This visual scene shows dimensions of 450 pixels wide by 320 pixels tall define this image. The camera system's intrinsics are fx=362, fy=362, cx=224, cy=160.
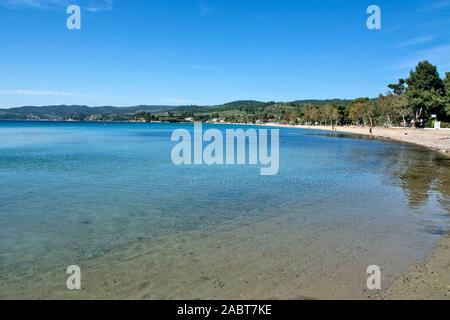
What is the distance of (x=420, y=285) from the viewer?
7.57 metres

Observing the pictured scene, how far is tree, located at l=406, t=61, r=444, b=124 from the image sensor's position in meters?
91.8

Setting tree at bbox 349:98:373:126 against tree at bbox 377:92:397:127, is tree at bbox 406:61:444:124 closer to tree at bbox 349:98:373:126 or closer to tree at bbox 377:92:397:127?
tree at bbox 377:92:397:127

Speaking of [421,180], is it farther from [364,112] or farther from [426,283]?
[364,112]

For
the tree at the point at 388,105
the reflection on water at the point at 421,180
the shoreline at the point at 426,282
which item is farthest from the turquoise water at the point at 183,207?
the tree at the point at 388,105

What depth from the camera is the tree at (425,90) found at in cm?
9175

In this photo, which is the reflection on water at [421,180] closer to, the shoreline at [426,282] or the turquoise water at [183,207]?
the turquoise water at [183,207]

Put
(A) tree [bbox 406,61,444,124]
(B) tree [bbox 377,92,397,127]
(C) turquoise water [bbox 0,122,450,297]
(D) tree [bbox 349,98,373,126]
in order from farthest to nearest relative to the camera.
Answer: (D) tree [bbox 349,98,373,126] < (B) tree [bbox 377,92,397,127] < (A) tree [bbox 406,61,444,124] < (C) turquoise water [bbox 0,122,450,297]

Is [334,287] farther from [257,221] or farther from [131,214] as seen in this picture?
[131,214]

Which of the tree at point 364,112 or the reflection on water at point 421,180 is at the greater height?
the tree at point 364,112

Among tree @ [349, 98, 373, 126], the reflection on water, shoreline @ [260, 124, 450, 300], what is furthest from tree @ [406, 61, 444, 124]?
shoreline @ [260, 124, 450, 300]

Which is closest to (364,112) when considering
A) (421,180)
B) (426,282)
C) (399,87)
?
(399,87)

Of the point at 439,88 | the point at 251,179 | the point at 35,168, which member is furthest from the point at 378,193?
the point at 439,88

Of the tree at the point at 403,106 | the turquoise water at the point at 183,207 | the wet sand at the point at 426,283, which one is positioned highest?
the tree at the point at 403,106
